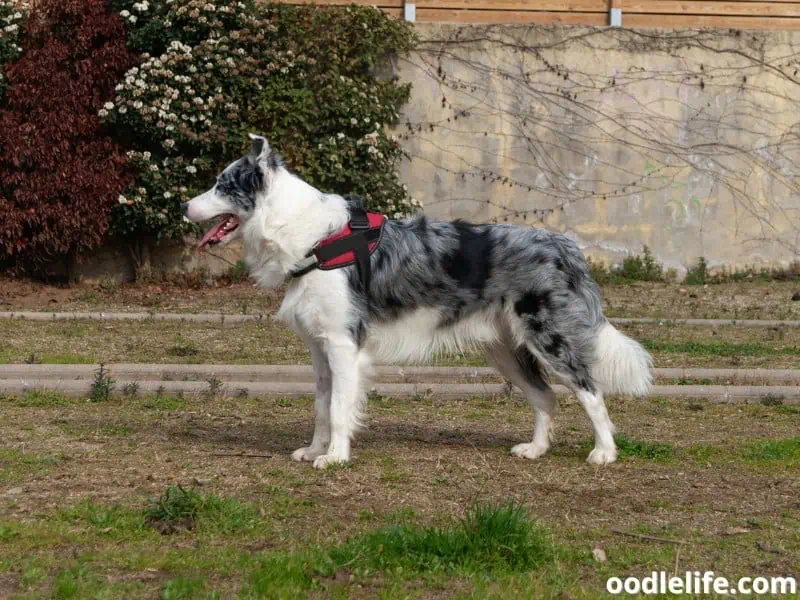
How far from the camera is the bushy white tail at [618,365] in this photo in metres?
7.41

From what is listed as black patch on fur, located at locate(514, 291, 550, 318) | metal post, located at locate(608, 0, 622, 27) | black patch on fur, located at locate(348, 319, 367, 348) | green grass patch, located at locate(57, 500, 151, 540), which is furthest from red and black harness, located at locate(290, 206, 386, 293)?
metal post, located at locate(608, 0, 622, 27)

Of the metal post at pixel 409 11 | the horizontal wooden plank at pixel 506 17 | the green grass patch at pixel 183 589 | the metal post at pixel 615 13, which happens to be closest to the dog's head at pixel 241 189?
the green grass patch at pixel 183 589

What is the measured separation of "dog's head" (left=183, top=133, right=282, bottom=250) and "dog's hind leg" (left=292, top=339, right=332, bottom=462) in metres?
0.94

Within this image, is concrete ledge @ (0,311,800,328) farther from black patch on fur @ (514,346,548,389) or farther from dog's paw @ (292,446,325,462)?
dog's paw @ (292,446,325,462)

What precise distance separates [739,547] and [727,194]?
1360 cm

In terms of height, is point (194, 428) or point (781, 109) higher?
point (781, 109)

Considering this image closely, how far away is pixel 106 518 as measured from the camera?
18.2ft

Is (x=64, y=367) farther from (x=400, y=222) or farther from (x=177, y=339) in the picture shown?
(x=400, y=222)

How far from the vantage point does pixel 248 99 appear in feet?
55.7

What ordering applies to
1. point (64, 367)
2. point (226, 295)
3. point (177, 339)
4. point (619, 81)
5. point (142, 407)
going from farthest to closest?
point (619, 81) → point (226, 295) → point (177, 339) → point (64, 367) → point (142, 407)

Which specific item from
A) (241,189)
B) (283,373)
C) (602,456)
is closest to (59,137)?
(283,373)

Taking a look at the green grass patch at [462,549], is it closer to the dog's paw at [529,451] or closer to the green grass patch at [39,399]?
the dog's paw at [529,451]

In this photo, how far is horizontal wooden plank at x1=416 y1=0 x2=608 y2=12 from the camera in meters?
18.1

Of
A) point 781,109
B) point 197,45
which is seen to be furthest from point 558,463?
point 781,109
